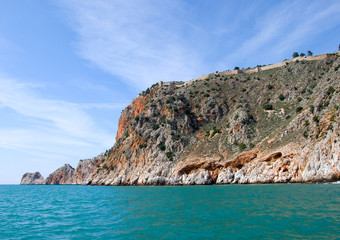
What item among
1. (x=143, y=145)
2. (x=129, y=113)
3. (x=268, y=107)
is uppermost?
(x=129, y=113)

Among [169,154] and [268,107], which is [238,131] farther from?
[169,154]

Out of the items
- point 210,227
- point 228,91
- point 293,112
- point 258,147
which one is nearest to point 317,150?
point 258,147

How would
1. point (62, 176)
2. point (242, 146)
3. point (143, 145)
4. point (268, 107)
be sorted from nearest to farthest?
1. point (242, 146)
2. point (268, 107)
3. point (143, 145)
4. point (62, 176)

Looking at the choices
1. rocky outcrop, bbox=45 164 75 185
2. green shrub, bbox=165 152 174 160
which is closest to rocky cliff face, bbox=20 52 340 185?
green shrub, bbox=165 152 174 160

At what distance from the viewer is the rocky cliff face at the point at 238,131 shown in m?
51.2

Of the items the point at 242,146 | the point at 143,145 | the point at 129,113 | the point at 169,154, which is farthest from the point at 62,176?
the point at 242,146

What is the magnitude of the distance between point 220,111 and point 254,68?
90.1 ft

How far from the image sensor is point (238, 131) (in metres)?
73.2

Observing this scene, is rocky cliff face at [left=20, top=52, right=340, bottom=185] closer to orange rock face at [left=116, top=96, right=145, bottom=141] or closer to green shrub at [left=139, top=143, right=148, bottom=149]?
green shrub at [left=139, top=143, right=148, bottom=149]

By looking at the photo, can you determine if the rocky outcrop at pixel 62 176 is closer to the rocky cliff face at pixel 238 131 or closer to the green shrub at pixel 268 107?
the rocky cliff face at pixel 238 131

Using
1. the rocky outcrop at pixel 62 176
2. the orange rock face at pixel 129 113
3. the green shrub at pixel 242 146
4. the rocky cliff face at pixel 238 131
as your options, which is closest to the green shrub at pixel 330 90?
the rocky cliff face at pixel 238 131

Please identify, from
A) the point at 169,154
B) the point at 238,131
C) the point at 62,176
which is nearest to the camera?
the point at 238,131

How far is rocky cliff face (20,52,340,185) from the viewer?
5116 centimetres

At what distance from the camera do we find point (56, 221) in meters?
21.0
